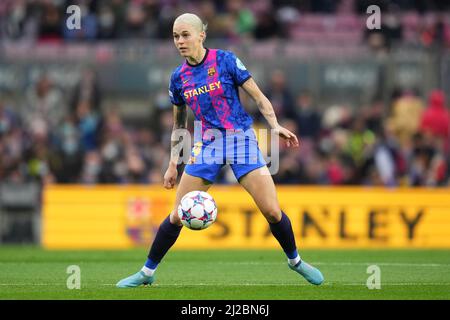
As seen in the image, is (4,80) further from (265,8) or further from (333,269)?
(333,269)

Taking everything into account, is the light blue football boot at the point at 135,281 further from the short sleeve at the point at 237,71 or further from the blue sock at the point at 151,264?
the short sleeve at the point at 237,71

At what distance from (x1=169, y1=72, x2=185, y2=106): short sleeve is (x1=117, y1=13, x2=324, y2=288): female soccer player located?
0.5 inches

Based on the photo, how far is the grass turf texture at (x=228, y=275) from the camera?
393 inches

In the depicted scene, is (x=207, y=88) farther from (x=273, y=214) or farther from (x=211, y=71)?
(x=273, y=214)

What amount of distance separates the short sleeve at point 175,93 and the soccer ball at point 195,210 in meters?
0.97

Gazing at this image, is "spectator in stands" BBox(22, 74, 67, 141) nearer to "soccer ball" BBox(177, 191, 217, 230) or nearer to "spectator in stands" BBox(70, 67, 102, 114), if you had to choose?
"spectator in stands" BBox(70, 67, 102, 114)

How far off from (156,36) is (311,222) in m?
6.07

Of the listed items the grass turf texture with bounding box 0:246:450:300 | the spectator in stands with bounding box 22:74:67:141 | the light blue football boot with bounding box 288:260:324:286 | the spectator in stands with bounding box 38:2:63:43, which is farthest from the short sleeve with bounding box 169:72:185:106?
the spectator in stands with bounding box 38:2:63:43

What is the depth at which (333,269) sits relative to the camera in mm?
12945

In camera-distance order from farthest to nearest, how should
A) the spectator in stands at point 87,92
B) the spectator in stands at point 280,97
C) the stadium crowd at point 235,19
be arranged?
the stadium crowd at point 235,19
the spectator in stands at point 87,92
the spectator in stands at point 280,97

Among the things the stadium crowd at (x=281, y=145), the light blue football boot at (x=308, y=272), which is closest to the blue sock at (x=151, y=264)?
the light blue football boot at (x=308, y=272)

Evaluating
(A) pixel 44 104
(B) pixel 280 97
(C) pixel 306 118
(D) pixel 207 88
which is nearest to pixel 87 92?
(A) pixel 44 104

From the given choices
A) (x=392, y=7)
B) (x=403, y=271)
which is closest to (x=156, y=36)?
(x=392, y=7)

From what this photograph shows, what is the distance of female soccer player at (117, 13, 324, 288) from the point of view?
1032cm
